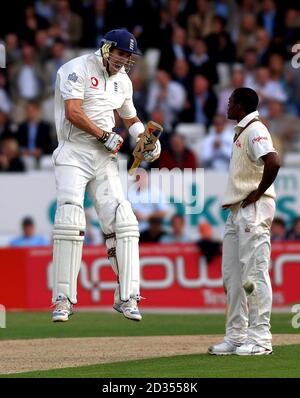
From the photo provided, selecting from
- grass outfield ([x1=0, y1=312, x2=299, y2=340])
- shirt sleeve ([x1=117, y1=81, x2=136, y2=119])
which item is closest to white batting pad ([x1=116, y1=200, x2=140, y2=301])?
shirt sleeve ([x1=117, y1=81, x2=136, y2=119])

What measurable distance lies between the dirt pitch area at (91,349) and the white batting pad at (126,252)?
621mm

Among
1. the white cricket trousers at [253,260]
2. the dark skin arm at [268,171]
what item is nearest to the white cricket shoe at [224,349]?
the white cricket trousers at [253,260]

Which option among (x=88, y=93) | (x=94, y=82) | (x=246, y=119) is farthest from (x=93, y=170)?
(x=246, y=119)

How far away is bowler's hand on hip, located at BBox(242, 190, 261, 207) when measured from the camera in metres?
10.8

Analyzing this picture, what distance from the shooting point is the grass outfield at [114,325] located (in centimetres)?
1418

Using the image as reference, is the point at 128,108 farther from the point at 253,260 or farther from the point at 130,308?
the point at 253,260

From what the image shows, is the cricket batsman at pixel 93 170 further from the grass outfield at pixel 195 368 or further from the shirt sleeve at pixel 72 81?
the grass outfield at pixel 195 368

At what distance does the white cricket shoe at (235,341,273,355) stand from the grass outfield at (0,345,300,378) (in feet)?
0.31

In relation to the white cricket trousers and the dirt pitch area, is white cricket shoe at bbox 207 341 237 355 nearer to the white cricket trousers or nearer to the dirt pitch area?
the white cricket trousers

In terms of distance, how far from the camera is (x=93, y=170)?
38.6 feet

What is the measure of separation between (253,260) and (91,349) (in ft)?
6.84

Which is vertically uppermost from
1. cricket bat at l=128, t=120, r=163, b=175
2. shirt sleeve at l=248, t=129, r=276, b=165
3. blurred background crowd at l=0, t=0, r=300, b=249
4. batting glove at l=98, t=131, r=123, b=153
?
blurred background crowd at l=0, t=0, r=300, b=249

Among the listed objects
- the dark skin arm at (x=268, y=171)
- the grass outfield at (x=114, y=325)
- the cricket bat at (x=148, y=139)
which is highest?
the cricket bat at (x=148, y=139)
